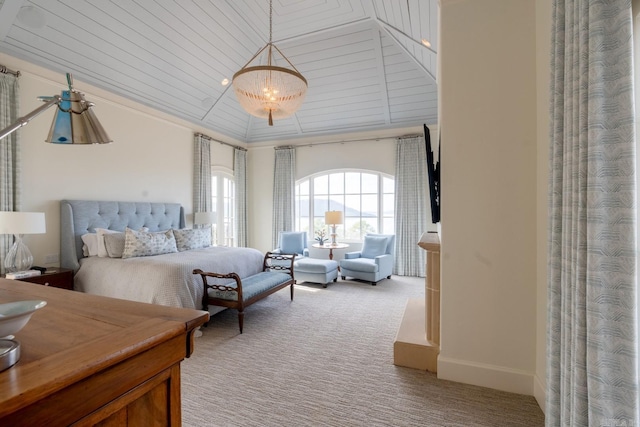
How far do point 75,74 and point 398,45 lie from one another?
4403 mm

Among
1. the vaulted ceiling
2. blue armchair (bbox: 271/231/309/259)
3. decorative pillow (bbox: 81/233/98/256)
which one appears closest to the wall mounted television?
the vaulted ceiling

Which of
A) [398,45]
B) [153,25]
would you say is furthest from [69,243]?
[398,45]

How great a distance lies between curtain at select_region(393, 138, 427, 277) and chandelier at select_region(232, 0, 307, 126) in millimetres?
3184

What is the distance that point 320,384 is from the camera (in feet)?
7.51

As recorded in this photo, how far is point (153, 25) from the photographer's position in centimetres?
384

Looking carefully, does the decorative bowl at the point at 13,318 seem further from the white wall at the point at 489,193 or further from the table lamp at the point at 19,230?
the table lamp at the point at 19,230

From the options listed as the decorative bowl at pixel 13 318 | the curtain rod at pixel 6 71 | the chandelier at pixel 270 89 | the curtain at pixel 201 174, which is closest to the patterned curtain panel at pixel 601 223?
the decorative bowl at pixel 13 318

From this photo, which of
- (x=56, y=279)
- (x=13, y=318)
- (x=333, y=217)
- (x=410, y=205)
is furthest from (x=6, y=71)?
(x=410, y=205)

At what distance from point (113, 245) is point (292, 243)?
3.17 metres

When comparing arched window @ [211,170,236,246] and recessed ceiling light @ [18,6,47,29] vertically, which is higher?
recessed ceiling light @ [18,6,47,29]

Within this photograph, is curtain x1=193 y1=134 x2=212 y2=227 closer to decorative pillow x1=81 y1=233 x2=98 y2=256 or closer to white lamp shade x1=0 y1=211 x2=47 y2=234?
decorative pillow x1=81 y1=233 x2=98 y2=256

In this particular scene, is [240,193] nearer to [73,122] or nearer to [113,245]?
[113,245]

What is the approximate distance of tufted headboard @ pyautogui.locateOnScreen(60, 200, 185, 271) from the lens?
3.74m

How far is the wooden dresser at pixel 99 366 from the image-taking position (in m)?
0.63
